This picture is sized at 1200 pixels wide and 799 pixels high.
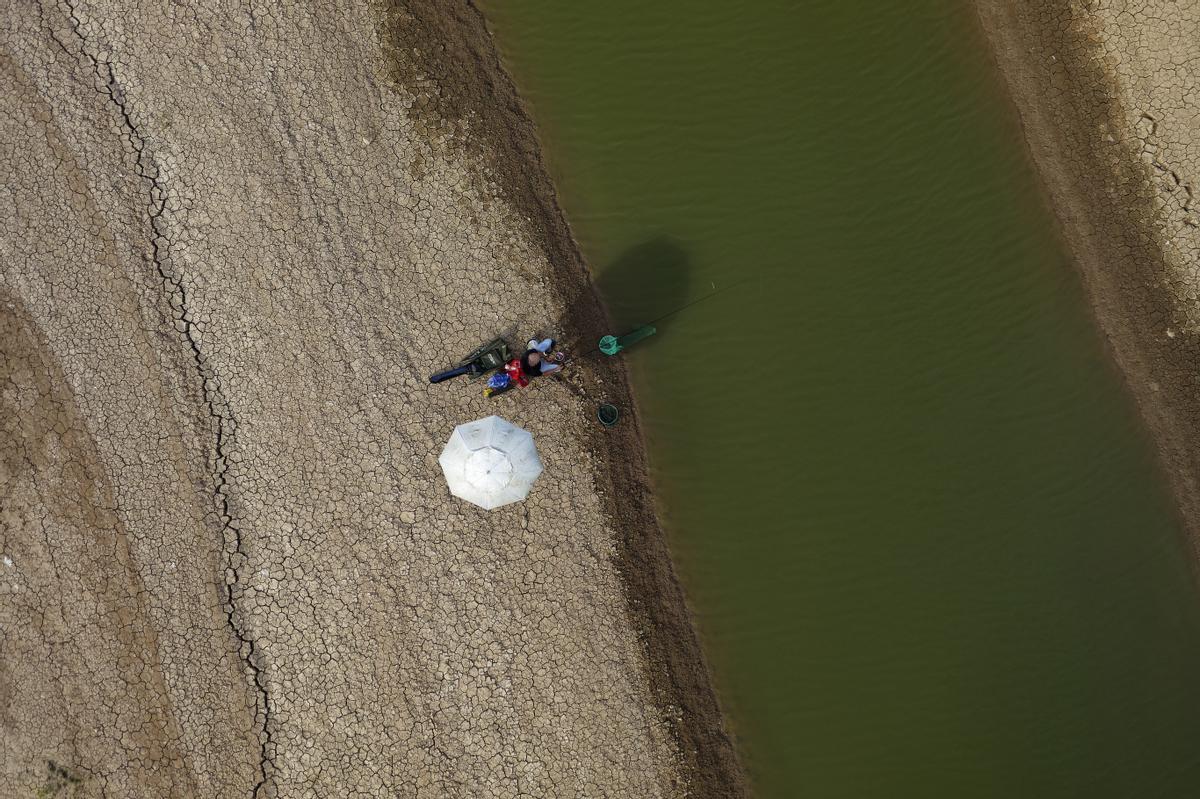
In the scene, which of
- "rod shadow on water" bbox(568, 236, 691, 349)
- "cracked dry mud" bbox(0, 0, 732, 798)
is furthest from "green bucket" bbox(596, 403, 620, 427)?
"rod shadow on water" bbox(568, 236, 691, 349)

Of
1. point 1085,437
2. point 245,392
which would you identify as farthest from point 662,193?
point 1085,437

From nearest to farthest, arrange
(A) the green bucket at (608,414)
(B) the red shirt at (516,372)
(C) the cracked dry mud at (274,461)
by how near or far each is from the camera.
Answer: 1. (C) the cracked dry mud at (274,461)
2. (B) the red shirt at (516,372)
3. (A) the green bucket at (608,414)

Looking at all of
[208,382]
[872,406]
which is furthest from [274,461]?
[872,406]

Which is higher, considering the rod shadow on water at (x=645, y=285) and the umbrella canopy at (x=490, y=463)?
the rod shadow on water at (x=645, y=285)

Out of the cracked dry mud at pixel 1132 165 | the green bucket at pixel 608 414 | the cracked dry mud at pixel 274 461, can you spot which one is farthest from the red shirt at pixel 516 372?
the cracked dry mud at pixel 1132 165

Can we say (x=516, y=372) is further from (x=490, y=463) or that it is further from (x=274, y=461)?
(x=274, y=461)

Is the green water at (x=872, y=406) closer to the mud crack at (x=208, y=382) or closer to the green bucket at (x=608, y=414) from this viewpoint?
the green bucket at (x=608, y=414)

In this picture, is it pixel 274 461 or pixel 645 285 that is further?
pixel 645 285
